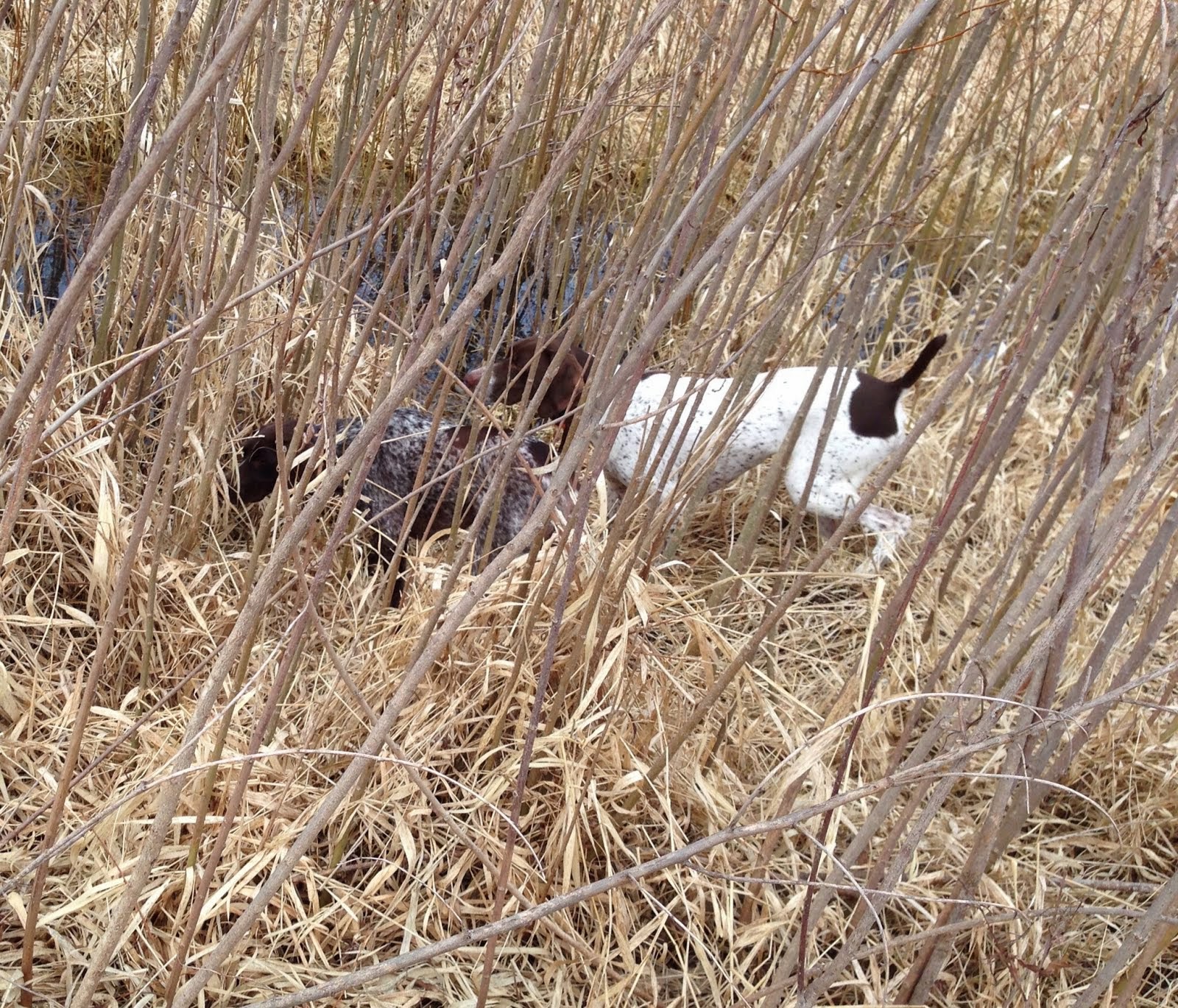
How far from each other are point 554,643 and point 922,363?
213cm

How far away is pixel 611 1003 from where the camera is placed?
1.69 metres

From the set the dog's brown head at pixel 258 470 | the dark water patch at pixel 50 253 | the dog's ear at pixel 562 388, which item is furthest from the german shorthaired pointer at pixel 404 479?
the dark water patch at pixel 50 253

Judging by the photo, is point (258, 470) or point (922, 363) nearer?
point (258, 470)

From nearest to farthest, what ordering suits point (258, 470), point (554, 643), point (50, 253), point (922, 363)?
1. point (554, 643)
2. point (258, 470)
3. point (922, 363)
4. point (50, 253)

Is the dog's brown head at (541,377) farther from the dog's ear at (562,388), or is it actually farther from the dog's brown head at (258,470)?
the dog's brown head at (258,470)

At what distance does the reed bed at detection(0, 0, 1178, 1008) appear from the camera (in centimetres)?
113

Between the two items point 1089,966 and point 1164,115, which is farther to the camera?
point 1089,966

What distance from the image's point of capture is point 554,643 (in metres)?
1.14

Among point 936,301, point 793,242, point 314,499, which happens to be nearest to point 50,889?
point 314,499

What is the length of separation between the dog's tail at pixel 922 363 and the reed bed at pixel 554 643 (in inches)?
7.3

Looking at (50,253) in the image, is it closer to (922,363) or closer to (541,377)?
(541,377)

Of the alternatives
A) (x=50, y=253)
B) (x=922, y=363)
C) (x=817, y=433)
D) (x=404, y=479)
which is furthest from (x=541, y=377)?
(x=50, y=253)

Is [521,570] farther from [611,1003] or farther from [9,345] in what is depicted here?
[9,345]

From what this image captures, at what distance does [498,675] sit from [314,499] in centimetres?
107
